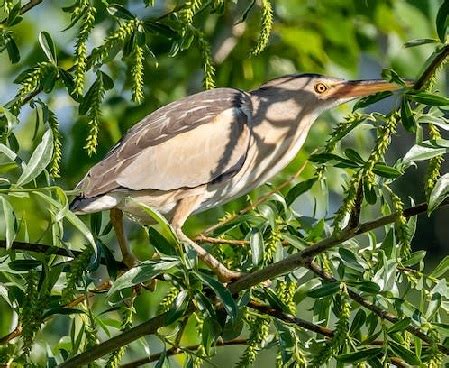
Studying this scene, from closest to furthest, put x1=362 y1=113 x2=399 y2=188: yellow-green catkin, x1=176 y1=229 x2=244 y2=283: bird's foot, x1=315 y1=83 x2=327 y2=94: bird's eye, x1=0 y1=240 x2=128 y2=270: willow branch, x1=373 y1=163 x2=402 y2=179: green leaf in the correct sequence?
1. x1=362 y1=113 x2=399 y2=188: yellow-green catkin
2. x1=373 y1=163 x2=402 y2=179: green leaf
3. x1=0 y1=240 x2=128 y2=270: willow branch
4. x1=176 y1=229 x2=244 y2=283: bird's foot
5. x1=315 y1=83 x2=327 y2=94: bird's eye

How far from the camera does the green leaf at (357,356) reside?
1.36 m

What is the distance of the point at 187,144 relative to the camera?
1.99 m

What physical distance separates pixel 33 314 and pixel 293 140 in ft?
3.14

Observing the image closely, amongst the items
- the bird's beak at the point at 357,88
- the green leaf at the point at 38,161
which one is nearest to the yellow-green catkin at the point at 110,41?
the green leaf at the point at 38,161

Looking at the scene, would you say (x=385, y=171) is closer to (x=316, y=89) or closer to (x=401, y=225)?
(x=401, y=225)

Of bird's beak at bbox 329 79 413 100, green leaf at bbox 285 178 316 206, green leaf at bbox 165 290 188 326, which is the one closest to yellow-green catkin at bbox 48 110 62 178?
green leaf at bbox 165 290 188 326

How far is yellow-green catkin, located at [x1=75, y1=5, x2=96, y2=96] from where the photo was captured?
53.8 inches

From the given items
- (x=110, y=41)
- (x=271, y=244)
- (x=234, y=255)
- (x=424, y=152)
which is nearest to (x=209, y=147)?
(x=234, y=255)

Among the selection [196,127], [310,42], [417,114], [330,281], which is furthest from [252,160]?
[417,114]

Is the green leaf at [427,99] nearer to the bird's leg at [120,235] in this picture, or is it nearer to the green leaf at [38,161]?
the green leaf at [38,161]

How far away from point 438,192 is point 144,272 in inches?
13.7

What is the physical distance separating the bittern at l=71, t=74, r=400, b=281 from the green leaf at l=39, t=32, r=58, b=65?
0.87 ft

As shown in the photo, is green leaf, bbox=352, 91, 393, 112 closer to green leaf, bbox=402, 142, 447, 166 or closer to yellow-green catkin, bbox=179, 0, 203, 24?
green leaf, bbox=402, 142, 447, 166

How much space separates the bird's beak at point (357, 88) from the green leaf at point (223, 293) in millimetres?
741
